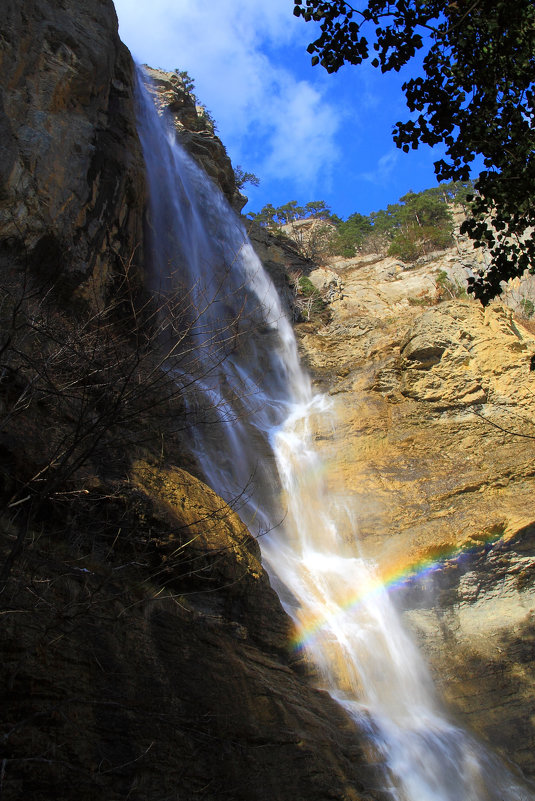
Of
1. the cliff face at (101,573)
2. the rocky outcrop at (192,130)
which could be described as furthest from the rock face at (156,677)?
the rocky outcrop at (192,130)

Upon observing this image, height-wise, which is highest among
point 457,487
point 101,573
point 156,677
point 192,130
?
point 192,130

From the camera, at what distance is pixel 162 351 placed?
1563 centimetres

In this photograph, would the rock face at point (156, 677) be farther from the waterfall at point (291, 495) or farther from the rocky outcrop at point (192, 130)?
the rocky outcrop at point (192, 130)

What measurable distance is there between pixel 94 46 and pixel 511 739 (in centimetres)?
1798

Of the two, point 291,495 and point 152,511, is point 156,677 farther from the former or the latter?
point 291,495

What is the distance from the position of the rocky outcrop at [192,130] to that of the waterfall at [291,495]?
1135 millimetres

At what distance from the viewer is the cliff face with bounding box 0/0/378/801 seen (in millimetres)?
5090

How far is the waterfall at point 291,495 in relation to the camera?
952 cm

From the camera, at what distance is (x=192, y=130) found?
27.0 meters

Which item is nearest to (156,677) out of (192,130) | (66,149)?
(66,149)

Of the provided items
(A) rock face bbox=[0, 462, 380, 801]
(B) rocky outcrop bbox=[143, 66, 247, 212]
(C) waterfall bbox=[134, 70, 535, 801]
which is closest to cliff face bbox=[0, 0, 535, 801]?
(A) rock face bbox=[0, 462, 380, 801]

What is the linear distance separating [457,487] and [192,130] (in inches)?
825

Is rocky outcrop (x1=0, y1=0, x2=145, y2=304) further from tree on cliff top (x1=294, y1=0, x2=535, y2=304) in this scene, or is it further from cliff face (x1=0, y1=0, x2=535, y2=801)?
tree on cliff top (x1=294, y1=0, x2=535, y2=304)

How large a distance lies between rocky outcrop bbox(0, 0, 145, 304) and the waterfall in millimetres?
2122
